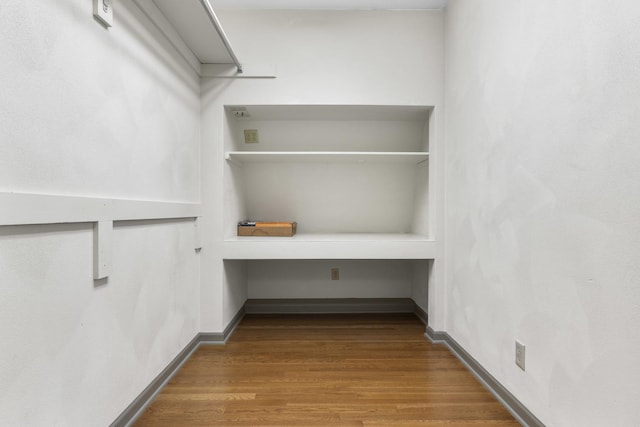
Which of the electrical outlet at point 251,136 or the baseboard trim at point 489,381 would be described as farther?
the electrical outlet at point 251,136

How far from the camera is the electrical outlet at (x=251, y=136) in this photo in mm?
2758

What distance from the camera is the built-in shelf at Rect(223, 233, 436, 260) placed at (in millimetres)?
2326

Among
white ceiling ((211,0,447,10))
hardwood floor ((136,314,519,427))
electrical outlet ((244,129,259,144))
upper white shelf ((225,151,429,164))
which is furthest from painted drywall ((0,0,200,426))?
electrical outlet ((244,129,259,144))

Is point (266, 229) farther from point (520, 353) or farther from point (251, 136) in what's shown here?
point (520, 353)

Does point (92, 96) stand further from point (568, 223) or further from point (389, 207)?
point (389, 207)

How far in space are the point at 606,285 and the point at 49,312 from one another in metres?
1.77

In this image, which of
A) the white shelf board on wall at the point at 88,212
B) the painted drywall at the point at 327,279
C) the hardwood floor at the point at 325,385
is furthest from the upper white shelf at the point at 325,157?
the hardwood floor at the point at 325,385

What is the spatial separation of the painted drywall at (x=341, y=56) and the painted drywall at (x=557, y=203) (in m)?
0.43

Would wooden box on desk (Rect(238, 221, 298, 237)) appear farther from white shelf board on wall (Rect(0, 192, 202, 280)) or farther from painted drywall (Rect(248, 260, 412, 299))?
white shelf board on wall (Rect(0, 192, 202, 280))

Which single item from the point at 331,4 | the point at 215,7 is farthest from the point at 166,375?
the point at 331,4

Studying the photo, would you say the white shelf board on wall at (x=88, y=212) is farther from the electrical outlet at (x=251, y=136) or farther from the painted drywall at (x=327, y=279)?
the painted drywall at (x=327, y=279)

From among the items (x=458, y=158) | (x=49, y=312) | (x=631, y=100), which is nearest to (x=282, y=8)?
(x=458, y=158)

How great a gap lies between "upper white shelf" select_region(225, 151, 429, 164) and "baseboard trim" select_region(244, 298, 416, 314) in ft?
4.29

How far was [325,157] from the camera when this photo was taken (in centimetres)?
255
